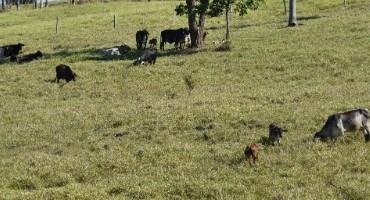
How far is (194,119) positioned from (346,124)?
203 inches

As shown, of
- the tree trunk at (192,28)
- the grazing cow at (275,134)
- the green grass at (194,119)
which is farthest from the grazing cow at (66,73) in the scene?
the grazing cow at (275,134)

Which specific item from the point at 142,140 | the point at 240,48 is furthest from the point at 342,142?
the point at 240,48

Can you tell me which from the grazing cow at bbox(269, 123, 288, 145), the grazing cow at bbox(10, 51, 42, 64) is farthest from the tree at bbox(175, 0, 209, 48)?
the grazing cow at bbox(269, 123, 288, 145)

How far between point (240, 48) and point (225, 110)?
41.0 feet

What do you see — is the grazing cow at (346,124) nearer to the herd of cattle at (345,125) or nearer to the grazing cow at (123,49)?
the herd of cattle at (345,125)

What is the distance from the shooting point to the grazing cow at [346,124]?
14766 millimetres

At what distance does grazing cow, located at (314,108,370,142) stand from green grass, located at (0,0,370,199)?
0.85 ft

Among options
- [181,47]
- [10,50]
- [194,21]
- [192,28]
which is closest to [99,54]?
[181,47]

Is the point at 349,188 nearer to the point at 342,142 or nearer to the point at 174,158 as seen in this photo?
the point at 342,142

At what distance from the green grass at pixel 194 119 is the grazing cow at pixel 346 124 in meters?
0.26

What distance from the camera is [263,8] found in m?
54.9

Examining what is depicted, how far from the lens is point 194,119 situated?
1855 centimetres

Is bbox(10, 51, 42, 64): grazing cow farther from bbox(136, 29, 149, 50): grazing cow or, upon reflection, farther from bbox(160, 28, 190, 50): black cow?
bbox(160, 28, 190, 50): black cow

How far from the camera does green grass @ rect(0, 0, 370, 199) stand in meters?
12.7
